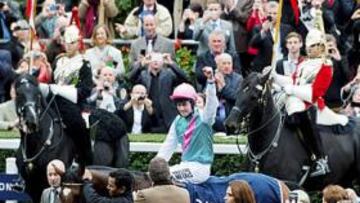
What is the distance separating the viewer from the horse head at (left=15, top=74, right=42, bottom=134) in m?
21.4

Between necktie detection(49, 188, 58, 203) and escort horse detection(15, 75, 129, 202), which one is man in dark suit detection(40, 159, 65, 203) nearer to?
necktie detection(49, 188, 58, 203)

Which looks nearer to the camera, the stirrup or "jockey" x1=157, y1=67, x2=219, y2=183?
"jockey" x1=157, y1=67, x2=219, y2=183

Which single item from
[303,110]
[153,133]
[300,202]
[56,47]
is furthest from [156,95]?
[300,202]

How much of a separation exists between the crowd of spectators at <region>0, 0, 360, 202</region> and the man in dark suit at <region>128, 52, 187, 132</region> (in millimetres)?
15

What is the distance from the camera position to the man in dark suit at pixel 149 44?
2750cm

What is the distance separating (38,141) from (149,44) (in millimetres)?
5931

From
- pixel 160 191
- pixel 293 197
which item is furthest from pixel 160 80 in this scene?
pixel 160 191

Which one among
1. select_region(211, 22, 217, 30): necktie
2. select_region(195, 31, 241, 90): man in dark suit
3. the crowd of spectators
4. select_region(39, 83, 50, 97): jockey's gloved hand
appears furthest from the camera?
select_region(211, 22, 217, 30): necktie

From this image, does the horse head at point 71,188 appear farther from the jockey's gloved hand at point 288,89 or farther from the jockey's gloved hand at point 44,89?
the jockey's gloved hand at point 288,89

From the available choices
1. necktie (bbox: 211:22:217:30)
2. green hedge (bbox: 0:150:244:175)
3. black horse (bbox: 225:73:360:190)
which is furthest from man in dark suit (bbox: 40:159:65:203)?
necktie (bbox: 211:22:217:30)

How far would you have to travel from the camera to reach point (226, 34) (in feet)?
90.7

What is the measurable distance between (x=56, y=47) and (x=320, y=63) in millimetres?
7124

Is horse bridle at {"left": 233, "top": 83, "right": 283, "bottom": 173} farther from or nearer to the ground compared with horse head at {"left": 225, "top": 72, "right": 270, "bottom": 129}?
nearer to the ground

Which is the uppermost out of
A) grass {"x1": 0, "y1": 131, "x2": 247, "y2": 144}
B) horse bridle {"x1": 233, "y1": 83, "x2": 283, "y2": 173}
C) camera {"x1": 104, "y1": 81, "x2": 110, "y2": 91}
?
camera {"x1": 104, "y1": 81, "x2": 110, "y2": 91}
